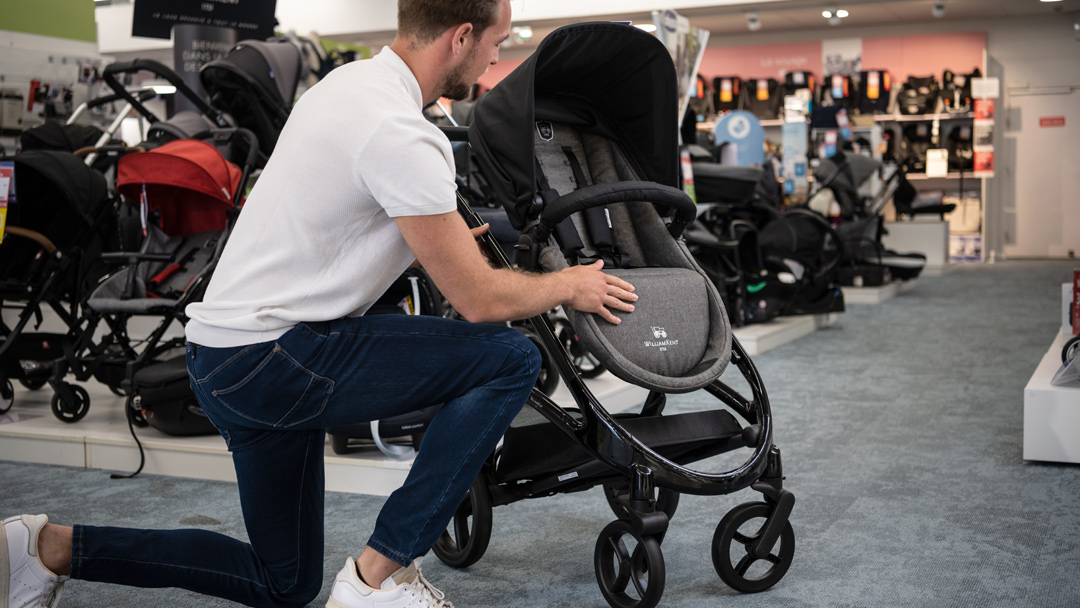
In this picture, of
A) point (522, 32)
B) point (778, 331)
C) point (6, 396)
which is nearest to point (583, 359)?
point (778, 331)

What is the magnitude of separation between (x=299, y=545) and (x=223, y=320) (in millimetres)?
459

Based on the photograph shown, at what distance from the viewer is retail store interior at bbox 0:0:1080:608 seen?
1889mm

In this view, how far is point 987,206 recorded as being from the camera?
1273cm

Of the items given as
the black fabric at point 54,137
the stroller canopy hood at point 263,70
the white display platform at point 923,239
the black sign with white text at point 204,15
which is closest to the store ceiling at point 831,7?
the white display platform at point 923,239

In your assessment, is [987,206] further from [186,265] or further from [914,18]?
[186,265]

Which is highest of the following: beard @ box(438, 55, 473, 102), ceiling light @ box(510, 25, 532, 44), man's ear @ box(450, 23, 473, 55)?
ceiling light @ box(510, 25, 532, 44)

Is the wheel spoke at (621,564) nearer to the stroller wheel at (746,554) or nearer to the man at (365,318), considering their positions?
the stroller wheel at (746,554)

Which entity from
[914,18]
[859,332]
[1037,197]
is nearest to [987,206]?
[1037,197]

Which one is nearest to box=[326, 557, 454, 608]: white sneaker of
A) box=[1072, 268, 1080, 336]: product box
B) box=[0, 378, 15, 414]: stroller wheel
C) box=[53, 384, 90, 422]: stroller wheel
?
box=[53, 384, 90, 422]: stroller wheel

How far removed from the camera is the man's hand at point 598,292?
1644mm

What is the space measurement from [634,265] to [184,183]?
1.72 m

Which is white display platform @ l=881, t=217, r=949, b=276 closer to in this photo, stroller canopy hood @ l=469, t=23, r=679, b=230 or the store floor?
the store floor

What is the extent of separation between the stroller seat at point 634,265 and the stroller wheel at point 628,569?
0.30 metres

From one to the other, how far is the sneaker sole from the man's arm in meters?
0.78
